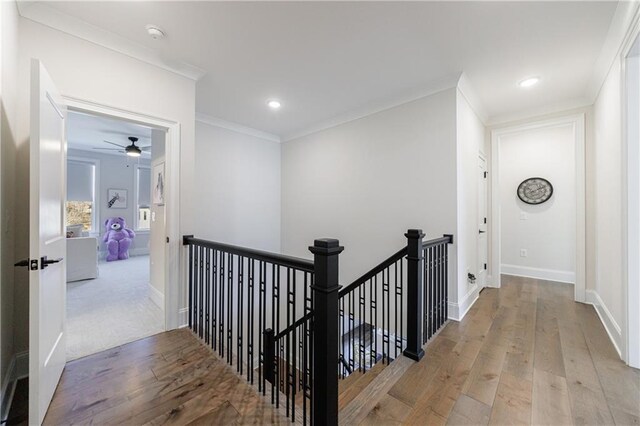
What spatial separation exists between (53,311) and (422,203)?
131 inches

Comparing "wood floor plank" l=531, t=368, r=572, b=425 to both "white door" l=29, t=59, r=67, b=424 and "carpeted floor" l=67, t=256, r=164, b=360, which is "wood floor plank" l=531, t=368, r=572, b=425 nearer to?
"white door" l=29, t=59, r=67, b=424

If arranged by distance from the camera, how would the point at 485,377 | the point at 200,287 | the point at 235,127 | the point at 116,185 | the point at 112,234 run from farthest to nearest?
the point at 116,185 → the point at 112,234 → the point at 235,127 → the point at 200,287 → the point at 485,377

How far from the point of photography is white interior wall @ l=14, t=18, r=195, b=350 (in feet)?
6.05

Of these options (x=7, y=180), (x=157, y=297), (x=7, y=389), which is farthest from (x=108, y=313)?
(x=7, y=180)

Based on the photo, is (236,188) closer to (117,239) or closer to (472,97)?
(472,97)

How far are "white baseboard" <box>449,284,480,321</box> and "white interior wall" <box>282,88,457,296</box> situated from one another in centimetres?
7

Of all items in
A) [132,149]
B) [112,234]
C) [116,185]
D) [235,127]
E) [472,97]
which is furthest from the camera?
[116,185]

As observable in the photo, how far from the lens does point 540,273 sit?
14.7 ft

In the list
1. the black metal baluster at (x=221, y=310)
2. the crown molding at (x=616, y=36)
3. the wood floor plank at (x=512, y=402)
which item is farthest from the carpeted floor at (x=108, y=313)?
the crown molding at (x=616, y=36)

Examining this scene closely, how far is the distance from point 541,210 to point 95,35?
632cm

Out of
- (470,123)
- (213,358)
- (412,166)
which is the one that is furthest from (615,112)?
(213,358)

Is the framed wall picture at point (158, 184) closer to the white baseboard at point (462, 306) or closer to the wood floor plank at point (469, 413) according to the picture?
the wood floor plank at point (469, 413)

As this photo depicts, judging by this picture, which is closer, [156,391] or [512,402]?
[512,402]

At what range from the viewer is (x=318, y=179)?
4359mm
